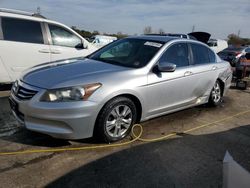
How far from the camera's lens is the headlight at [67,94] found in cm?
389

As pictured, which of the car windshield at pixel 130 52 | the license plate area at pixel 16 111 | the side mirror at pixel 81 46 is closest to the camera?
the license plate area at pixel 16 111

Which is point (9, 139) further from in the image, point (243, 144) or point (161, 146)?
point (243, 144)

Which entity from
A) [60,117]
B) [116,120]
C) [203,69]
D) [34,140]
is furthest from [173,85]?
[34,140]

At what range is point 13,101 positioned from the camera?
14.1 feet

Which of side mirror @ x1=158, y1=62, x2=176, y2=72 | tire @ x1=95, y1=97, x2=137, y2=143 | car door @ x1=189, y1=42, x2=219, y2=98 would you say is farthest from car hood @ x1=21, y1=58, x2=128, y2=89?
car door @ x1=189, y1=42, x2=219, y2=98

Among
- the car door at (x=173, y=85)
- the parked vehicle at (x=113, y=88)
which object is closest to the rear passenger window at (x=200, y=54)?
the parked vehicle at (x=113, y=88)

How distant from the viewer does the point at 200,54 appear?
5.98m

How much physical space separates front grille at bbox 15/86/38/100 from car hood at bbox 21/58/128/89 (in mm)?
107

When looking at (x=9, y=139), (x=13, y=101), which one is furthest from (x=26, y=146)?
(x=13, y=101)

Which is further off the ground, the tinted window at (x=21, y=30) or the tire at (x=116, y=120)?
the tinted window at (x=21, y=30)

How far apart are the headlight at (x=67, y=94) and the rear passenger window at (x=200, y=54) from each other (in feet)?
8.51

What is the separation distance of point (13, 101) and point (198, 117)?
3.35 m

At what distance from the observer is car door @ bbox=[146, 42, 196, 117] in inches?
188

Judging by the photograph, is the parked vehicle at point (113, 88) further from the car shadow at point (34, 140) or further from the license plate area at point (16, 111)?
the car shadow at point (34, 140)
